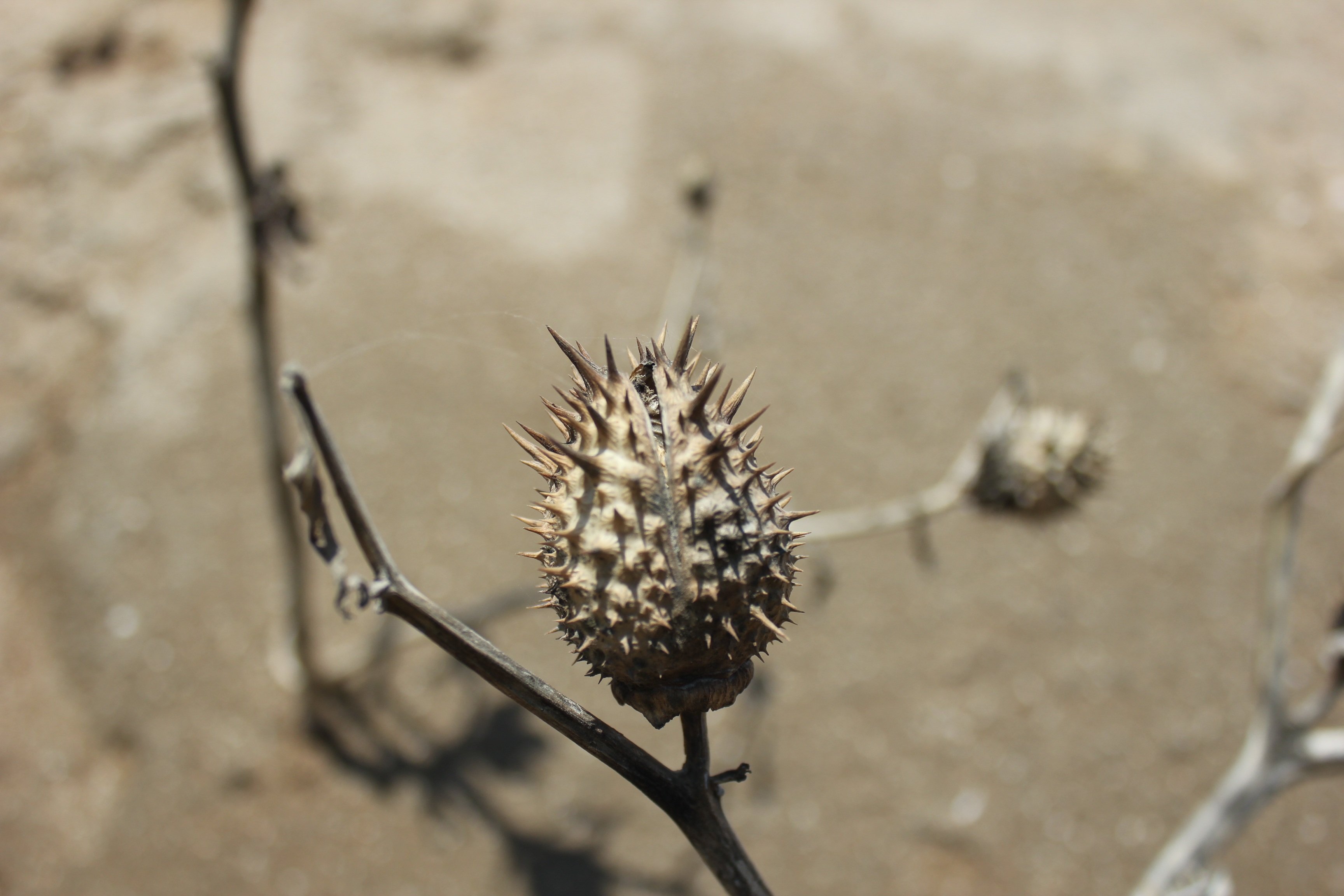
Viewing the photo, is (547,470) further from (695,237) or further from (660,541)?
(695,237)

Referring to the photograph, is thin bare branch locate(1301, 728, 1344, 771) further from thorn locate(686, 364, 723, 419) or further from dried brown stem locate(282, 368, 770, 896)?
thorn locate(686, 364, 723, 419)

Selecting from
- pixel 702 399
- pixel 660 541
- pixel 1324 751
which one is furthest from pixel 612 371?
pixel 1324 751

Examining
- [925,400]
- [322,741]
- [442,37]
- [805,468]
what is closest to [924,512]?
[805,468]

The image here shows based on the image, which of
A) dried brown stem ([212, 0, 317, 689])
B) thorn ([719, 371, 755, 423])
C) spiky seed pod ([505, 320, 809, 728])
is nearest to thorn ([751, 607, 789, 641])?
spiky seed pod ([505, 320, 809, 728])

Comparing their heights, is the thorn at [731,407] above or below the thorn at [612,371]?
below

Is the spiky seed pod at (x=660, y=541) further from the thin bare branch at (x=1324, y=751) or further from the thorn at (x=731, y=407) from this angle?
the thin bare branch at (x=1324, y=751)

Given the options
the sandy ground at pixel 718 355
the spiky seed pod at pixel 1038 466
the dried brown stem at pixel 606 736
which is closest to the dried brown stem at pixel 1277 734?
the spiky seed pod at pixel 1038 466

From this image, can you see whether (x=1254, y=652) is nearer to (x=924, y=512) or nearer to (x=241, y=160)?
(x=924, y=512)
